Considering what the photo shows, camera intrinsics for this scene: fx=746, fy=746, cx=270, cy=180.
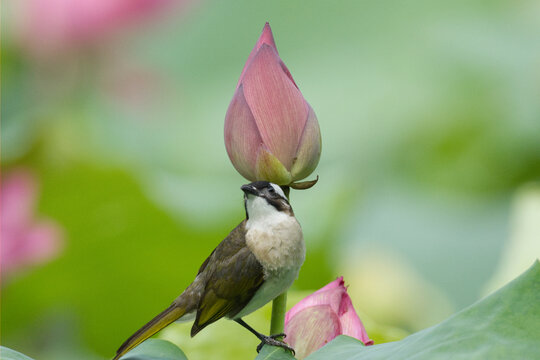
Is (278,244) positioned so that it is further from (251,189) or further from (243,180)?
(243,180)

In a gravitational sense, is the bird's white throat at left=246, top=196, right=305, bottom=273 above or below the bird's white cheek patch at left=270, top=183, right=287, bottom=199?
below

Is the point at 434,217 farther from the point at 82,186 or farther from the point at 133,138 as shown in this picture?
the point at 82,186

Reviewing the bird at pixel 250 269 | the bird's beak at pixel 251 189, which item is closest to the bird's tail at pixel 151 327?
the bird at pixel 250 269

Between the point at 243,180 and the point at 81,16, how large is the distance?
18.6 inches

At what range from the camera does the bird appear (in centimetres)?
49

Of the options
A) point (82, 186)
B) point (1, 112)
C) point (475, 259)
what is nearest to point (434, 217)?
point (475, 259)

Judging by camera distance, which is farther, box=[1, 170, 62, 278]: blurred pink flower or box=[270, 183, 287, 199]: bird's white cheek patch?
box=[1, 170, 62, 278]: blurred pink flower

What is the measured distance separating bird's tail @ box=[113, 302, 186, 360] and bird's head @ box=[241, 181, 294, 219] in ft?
0.27

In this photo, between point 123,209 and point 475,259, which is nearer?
point 123,209

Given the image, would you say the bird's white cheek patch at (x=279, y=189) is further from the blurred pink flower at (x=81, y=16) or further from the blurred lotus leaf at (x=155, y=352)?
the blurred pink flower at (x=81, y=16)

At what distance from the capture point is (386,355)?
39 centimetres

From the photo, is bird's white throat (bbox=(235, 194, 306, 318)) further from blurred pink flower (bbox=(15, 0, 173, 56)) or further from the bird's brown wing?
blurred pink flower (bbox=(15, 0, 173, 56))

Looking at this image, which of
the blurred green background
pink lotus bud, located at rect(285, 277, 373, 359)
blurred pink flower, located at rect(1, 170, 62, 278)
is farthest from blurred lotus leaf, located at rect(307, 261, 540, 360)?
blurred pink flower, located at rect(1, 170, 62, 278)

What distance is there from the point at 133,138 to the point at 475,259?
86 cm
